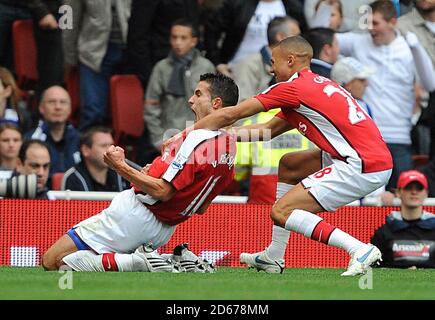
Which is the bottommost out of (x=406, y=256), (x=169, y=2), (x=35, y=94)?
(x=406, y=256)

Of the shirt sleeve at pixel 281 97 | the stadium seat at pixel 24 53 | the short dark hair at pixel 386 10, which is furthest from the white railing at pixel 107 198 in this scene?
the stadium seat at pixel 24 53

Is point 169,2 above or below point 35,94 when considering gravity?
above

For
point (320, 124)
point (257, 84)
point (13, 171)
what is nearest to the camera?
point (320, 124)

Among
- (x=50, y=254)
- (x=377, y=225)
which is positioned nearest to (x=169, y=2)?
(x=377, y=225)

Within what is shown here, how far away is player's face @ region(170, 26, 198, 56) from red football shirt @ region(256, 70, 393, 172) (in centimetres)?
444

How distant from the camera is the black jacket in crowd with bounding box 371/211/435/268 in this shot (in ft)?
39.2

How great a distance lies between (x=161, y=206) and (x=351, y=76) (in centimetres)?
432

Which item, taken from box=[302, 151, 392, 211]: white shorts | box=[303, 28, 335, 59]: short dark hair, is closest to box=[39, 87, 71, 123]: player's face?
box=[303, 28, 335, 59]: short dark hair

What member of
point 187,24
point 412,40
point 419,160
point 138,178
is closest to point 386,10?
point 412,40

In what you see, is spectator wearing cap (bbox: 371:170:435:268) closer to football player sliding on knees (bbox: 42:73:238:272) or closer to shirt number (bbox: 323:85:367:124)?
shirt number (bbox: 323:85:367:124)

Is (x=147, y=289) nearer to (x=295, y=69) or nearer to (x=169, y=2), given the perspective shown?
(x=295, y=69)

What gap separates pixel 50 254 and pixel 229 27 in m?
5.22

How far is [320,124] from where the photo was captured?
10.3 meters

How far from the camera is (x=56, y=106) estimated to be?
14617 millimetres
